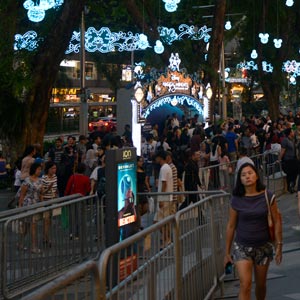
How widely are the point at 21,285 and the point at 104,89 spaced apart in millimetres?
73827

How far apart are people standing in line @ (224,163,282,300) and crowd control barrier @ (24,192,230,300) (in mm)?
543

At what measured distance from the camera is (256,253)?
718 centimetres

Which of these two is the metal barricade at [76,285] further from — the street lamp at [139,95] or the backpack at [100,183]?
the street lamp at [139,95]

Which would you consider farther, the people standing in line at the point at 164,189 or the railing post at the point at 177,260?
the people standing in line at the point at 164,189

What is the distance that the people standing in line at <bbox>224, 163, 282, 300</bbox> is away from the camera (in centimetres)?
718

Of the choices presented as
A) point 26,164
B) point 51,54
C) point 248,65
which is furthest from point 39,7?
point 248,65

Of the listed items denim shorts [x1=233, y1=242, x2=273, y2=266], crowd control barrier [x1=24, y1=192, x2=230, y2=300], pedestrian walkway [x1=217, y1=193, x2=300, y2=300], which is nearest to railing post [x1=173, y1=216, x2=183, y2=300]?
crowd control barrier [x1=24, y1=192, x2=230, y2=300]

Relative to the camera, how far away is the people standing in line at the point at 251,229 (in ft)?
23.6

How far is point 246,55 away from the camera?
54.2 meters

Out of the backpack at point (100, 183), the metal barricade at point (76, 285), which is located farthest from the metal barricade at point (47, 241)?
the metal barricade at point (76, 285)

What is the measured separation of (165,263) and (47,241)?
373 cm

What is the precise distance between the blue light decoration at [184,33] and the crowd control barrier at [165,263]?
29857mm

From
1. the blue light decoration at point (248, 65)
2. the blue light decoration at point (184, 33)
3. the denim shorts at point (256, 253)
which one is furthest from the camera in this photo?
the blue light decoration at point (248, 65)

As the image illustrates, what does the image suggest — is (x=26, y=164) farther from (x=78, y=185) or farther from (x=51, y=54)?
(x=51, y=54)
